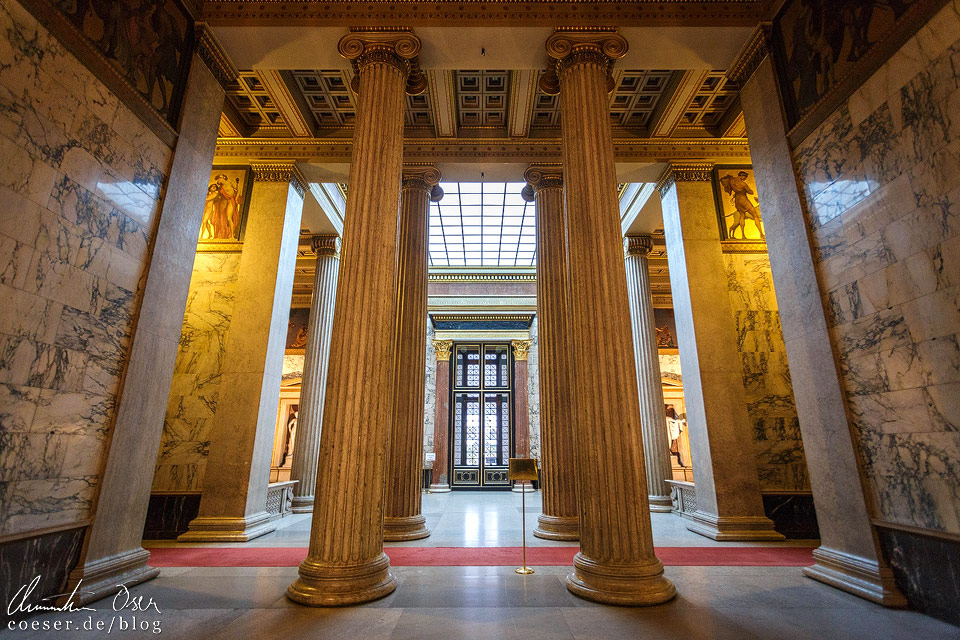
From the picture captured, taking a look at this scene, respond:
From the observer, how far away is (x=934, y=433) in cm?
350

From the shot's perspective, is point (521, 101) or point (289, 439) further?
point (289, 439)

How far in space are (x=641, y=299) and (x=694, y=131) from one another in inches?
162

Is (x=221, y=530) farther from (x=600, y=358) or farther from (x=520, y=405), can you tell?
A: (x=520, y=405)

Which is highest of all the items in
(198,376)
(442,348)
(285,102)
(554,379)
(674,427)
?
(285,102)

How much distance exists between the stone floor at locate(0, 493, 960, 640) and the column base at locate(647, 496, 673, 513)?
5.31 m

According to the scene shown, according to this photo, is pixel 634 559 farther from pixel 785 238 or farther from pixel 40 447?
pixel 40 447

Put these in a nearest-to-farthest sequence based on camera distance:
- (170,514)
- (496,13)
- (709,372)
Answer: (496,13)
(170,514)
(709,372)

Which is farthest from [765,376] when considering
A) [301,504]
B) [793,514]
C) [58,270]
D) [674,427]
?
[674,427]

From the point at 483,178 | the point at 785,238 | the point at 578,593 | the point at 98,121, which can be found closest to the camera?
the point at 578,593

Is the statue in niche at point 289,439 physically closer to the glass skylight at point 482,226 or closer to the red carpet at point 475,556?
the glass skylight at point 482,226

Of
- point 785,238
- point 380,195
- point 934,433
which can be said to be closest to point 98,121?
point 380,195

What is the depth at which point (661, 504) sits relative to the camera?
10.2 m

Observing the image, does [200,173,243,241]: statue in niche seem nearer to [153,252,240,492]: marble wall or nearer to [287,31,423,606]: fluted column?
[153,252,240,492]: marble wall

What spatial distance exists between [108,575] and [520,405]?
14.4m
